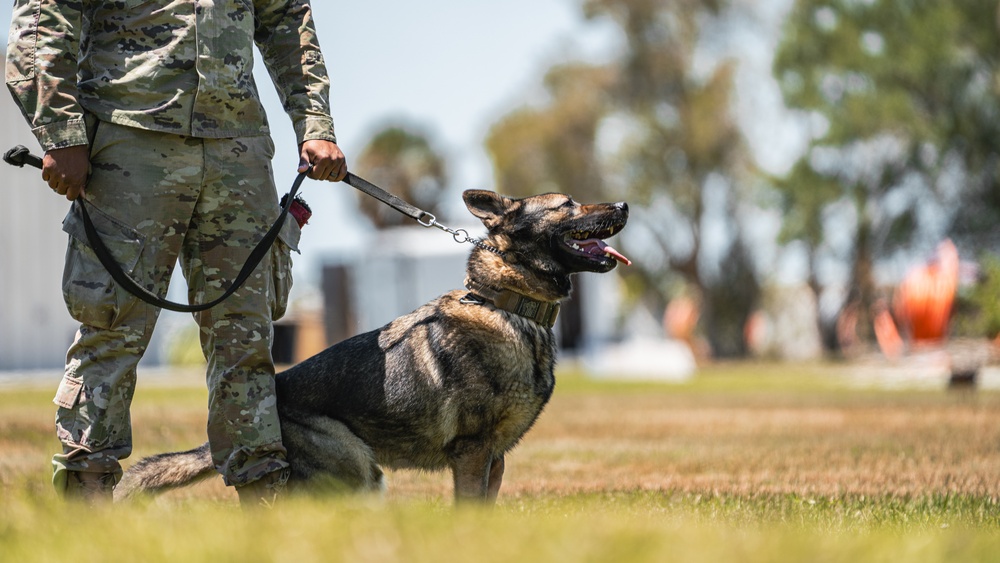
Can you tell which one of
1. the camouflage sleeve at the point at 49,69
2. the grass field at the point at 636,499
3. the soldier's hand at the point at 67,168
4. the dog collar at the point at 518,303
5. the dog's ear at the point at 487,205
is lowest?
the grass field at the point at 636,499

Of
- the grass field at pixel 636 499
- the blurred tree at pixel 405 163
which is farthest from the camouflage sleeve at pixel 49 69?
the blurred tree at pixel 405 163

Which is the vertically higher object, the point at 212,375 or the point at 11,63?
the point at 11,63

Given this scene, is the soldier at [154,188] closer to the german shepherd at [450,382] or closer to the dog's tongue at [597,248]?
the german shepherd at [450,382]

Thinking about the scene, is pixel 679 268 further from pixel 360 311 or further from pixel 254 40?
pixel 254 40

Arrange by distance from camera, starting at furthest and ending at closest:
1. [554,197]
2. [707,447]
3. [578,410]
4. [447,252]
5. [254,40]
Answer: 1. [447,252]
2. [578,410]
3. [707,447]
4. [554,197]
5. [254,40]

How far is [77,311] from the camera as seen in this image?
12.6 feet

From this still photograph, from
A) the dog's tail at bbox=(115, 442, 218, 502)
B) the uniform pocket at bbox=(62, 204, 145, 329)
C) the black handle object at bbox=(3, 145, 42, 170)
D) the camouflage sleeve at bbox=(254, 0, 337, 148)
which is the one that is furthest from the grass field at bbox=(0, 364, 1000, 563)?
the camouflage sleeve at bbox=(254, 0, 337, 148)

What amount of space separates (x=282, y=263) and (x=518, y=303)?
0.98 meters

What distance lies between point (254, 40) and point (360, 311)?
24.9 metres

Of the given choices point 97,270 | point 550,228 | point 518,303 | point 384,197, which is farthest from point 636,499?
point 97,270

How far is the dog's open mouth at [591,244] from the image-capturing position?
183 inches

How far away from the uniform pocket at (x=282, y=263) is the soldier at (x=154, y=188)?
0.01m

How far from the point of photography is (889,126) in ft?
100

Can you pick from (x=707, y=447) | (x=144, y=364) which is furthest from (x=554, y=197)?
(x=144, y=364)
